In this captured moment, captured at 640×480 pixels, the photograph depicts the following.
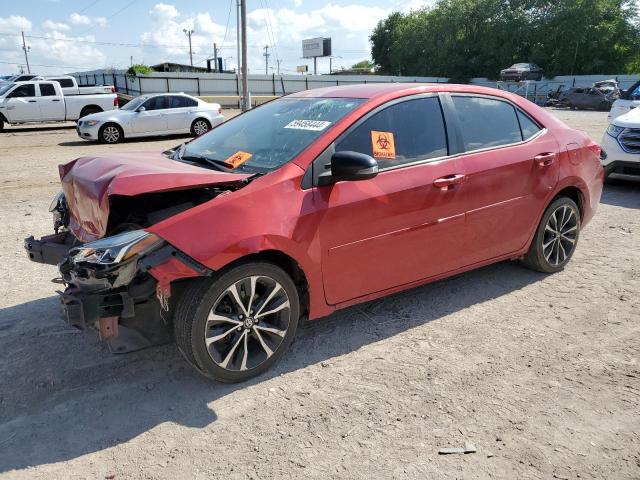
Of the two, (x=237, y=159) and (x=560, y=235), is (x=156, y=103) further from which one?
(x=560, y=235)

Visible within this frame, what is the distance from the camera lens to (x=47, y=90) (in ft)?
68.5

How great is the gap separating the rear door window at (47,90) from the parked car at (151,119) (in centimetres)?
542

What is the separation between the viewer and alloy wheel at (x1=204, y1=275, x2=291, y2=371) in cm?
307

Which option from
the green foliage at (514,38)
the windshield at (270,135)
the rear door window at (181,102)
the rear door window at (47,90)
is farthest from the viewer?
the green foliage at (514,38)

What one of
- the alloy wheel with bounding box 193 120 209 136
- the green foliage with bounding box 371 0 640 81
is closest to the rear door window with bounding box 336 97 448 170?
the alloy wheel with bounding box 193 120 209 136

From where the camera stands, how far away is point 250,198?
10.2 ft

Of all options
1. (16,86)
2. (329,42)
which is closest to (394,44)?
(329,42)

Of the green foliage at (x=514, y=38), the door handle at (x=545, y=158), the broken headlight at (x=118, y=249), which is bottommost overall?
the broken headlight at (x=118, y=249)

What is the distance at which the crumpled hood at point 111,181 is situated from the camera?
3037 mm

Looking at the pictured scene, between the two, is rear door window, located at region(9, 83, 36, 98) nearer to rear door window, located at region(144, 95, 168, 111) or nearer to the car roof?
rear door window, located at region(144, 95, 168, 111)

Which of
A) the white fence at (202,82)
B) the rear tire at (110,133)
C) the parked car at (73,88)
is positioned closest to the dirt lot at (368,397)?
the rear tire at (110,133)

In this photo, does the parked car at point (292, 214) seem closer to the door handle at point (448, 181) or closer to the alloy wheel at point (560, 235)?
the door handle at point (448, 181)

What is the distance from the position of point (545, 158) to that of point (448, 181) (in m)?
1.22

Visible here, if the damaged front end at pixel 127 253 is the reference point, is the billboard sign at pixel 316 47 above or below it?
above
